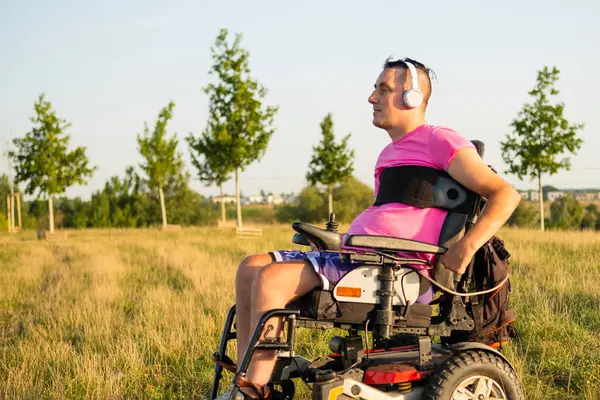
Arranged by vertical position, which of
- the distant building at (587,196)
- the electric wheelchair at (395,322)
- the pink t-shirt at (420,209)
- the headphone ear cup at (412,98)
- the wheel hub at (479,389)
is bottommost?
the wheel hub at (479,389)

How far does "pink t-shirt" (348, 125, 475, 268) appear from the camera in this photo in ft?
10.3

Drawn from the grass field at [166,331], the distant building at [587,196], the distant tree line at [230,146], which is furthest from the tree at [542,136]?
the distant building at [587,196]

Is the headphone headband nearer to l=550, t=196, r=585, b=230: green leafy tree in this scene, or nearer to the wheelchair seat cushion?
the wheelchair seat cushion

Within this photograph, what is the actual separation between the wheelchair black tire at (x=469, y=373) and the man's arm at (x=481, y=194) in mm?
439

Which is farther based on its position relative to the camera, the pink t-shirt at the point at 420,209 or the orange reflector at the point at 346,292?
the pink t-shirt at the point at 420,209

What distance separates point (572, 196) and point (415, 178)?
61.4m

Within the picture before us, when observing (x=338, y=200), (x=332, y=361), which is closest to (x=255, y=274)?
(x=332, y=361)

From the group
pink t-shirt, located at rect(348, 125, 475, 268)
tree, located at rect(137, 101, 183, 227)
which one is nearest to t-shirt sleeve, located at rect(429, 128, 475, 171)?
pink t-shirt, located at rect(348, 125, 475, 268)

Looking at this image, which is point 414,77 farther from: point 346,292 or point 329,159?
point 329,159

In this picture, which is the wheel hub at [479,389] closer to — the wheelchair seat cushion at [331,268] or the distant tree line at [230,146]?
the wheelchair seat cushion at [331,268]

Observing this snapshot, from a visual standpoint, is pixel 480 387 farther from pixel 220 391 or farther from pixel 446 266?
pixel 220 391

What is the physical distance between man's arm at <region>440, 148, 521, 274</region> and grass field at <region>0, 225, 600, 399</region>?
1.60 meters

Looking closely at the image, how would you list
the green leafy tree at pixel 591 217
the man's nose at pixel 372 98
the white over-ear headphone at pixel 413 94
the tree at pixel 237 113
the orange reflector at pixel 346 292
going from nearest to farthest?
1. the orange reflector at pixel 346 292
2. the white over-ear headphone at pixel 413 94
3. the man's nose at pixel 372 98
4. the tree at pixel 237 113
5. the green leafy tree at pixel 591 217

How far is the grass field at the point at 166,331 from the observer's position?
462 centimetres
